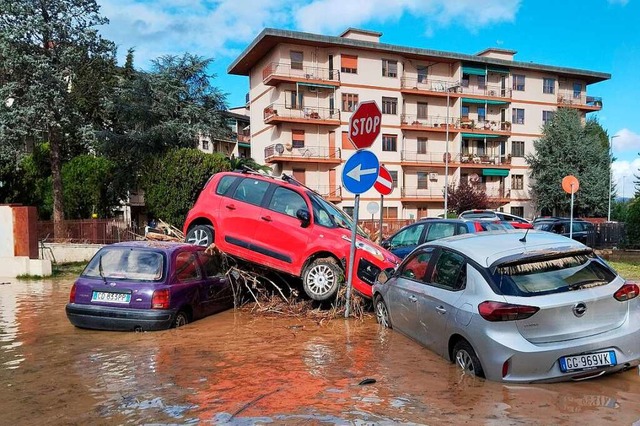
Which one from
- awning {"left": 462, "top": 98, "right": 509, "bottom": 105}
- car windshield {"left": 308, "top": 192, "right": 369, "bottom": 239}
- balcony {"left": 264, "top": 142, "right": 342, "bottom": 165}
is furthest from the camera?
awning {"left": 462, "top": 98, "right": 509, "bottom": 105}

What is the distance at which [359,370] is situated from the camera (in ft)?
18.6

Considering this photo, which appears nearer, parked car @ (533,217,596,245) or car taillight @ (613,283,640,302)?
car taillight @ (613,283,640,302)

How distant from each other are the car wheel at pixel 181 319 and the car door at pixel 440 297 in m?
3.84

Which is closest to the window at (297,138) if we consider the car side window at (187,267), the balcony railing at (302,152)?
the balcony railing at (302,152)

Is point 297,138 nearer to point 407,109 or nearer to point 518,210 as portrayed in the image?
point 407,109

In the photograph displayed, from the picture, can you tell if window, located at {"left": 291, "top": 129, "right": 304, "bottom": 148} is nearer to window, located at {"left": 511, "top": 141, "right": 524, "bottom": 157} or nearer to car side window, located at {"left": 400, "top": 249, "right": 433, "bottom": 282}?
window, located at {"left": 511, "top": 141, "right": 524, "bottom": 157}

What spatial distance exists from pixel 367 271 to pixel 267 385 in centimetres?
373

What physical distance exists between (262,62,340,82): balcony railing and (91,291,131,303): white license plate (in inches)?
1420

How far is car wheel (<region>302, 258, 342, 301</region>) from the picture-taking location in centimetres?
860

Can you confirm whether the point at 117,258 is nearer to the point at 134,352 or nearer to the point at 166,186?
the point at 134,352

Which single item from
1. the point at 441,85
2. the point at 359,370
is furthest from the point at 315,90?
the point at 359,370

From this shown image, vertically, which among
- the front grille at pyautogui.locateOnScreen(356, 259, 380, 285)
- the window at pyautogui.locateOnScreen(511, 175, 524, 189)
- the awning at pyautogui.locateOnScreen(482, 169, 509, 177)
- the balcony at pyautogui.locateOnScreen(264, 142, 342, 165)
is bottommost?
the front grille at pyautogui.locateOnScreen(356, 259, 380, 285)

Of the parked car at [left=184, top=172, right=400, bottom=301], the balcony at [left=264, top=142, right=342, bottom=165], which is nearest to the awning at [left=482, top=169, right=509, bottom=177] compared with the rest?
the balcony at [left=264, top=142, right=342, bottom=165]

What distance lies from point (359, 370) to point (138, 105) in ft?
103
